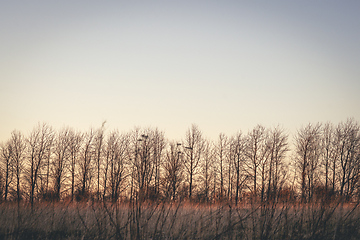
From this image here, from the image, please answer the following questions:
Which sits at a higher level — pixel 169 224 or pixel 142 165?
pixel 142 165

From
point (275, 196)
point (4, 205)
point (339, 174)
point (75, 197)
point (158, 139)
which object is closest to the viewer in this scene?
point (275, 196)

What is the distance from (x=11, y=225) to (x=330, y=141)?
121ft

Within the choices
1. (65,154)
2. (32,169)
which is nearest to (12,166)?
(32,169)

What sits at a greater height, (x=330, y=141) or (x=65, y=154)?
(x=330, y=141)

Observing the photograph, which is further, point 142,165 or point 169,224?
point 169,224

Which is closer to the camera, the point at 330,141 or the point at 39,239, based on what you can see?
the point at 39,239

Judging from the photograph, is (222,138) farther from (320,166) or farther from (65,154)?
(65,154)

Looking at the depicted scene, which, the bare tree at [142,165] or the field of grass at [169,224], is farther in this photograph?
the field of grass at [169,224]

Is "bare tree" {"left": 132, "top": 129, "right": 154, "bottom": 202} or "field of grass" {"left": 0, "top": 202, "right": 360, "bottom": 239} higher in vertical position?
"bare tree" {"left": 132, "top": 129, "right": 154, "bottom": 202}

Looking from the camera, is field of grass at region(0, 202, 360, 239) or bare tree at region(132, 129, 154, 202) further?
field of grass at region(0, 202, 360, 239)

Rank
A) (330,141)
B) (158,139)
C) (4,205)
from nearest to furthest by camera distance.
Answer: (4,205) < (330,141) < (158,139)

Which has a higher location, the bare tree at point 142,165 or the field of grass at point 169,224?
the bare tree at point 142,165

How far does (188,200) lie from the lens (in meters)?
9.44

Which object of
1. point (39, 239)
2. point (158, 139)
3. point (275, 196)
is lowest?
point (39, 239)
